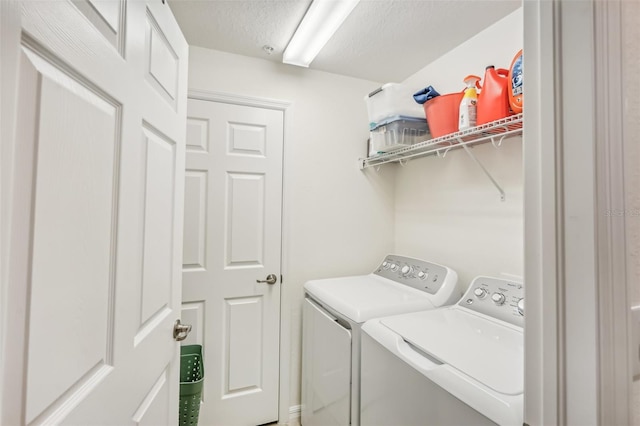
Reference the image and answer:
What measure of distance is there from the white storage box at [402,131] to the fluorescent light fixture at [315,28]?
0.60 m

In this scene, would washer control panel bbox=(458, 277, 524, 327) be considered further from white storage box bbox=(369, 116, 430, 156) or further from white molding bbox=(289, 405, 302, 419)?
white molding bbox=(289, 405, 302, 419)

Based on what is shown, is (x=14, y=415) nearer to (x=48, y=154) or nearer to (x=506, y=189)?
(x=48, y=154)

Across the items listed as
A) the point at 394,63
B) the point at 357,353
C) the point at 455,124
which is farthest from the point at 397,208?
the point at 357,353

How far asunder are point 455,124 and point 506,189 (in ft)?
1.43

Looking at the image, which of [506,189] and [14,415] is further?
[506,189]

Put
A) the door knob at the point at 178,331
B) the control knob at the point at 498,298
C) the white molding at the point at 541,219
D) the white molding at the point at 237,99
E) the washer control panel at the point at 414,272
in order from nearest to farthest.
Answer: the white molding at the point at 541,219 < the door knob at the point at 178,331 < the control knob at the point at 498,298 < the washer control panel at the point at 414,272 < the white molding at the point at 237,99

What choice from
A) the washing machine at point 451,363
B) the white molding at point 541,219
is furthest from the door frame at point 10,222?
the washing machine at point 451,363

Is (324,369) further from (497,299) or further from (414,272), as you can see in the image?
(497,299)

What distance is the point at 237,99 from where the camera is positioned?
202cm

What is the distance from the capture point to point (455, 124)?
5.37 feet

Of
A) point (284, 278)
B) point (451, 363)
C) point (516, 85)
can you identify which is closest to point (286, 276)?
point (284, 278)

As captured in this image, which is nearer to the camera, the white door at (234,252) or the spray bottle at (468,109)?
the spray bottle at (468,109)

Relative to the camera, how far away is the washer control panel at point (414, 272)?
5.73 ft

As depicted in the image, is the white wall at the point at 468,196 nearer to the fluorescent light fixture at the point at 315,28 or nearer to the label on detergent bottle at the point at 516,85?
the label on detergent bottle at the point at 516,85
